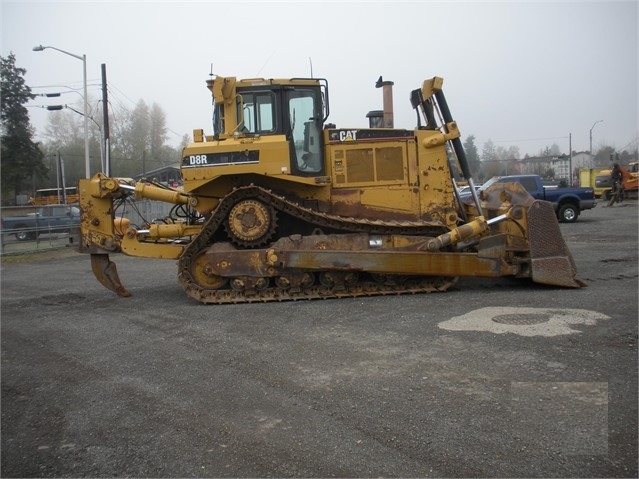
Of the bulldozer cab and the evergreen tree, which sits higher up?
the evergreen tree

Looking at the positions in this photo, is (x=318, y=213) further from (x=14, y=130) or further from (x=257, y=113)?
(x=14, y=130)

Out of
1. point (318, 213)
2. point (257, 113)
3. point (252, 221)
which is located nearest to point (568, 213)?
point (318, 213)

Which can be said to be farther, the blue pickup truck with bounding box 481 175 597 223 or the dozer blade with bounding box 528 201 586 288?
the blue pickup truck with bounding box 481 175 597 223

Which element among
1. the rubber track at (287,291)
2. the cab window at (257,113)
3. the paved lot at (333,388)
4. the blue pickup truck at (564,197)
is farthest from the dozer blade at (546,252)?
the blue pickup truck at (564,197)

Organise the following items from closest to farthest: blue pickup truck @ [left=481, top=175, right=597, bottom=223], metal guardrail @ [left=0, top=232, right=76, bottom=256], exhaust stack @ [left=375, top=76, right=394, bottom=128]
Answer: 1. exhaust stack @ [left=375, top=76, right=394, bottom=128]
2. metal guardrail @ [left=0, top=232, right=76, bottom=256]
3. blue pickup truck @ [left=481, top=175, right=597, bottom=223]

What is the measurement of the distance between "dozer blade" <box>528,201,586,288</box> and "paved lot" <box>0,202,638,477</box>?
247 mm

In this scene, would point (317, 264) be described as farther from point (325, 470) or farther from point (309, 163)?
point (325, 470)

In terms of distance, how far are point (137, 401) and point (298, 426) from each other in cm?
151

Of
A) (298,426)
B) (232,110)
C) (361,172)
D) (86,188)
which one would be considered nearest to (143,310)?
(86,188)

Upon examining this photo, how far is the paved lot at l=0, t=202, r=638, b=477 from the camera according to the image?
136 inches

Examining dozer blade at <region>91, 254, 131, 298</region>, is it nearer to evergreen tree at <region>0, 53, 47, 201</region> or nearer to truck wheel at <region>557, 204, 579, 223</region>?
truck wheel at <region>557, 204, 579, 223</region>

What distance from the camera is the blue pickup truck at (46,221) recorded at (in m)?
21.0

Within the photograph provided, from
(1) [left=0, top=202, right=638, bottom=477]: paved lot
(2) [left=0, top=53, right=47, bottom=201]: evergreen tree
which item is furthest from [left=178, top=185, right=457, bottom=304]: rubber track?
(2) [left=0, top=53, right=47, bottom=201]: evergreen tree

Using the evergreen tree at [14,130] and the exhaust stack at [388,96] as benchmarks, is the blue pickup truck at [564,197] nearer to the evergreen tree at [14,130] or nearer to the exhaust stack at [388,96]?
the exhaust stack at [388,96]
